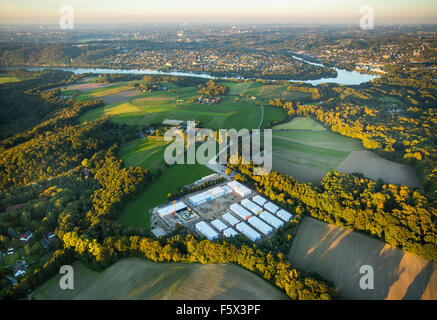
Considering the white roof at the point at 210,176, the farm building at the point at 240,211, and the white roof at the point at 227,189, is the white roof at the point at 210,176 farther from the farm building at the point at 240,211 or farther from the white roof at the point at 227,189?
the farm building at the point at 240,211

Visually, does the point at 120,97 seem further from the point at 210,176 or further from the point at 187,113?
the point at 210,176

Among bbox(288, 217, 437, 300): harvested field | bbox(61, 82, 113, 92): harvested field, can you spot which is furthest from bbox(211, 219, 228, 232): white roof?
bbox(61, 82, 113, 92): harvested field

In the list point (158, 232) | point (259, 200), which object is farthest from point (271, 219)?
point (158, 232)

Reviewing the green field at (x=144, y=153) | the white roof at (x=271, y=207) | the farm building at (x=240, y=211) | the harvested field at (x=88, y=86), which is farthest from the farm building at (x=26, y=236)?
the harvested field at (x=88, y=86)

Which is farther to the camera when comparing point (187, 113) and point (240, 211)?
point (187, 113)

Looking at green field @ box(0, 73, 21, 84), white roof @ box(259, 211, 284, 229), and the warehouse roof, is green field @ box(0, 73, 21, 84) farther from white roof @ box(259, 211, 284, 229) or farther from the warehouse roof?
white roof @ box(259, 211, 284, 229)

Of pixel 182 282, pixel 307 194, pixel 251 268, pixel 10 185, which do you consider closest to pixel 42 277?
pixel 182 282
